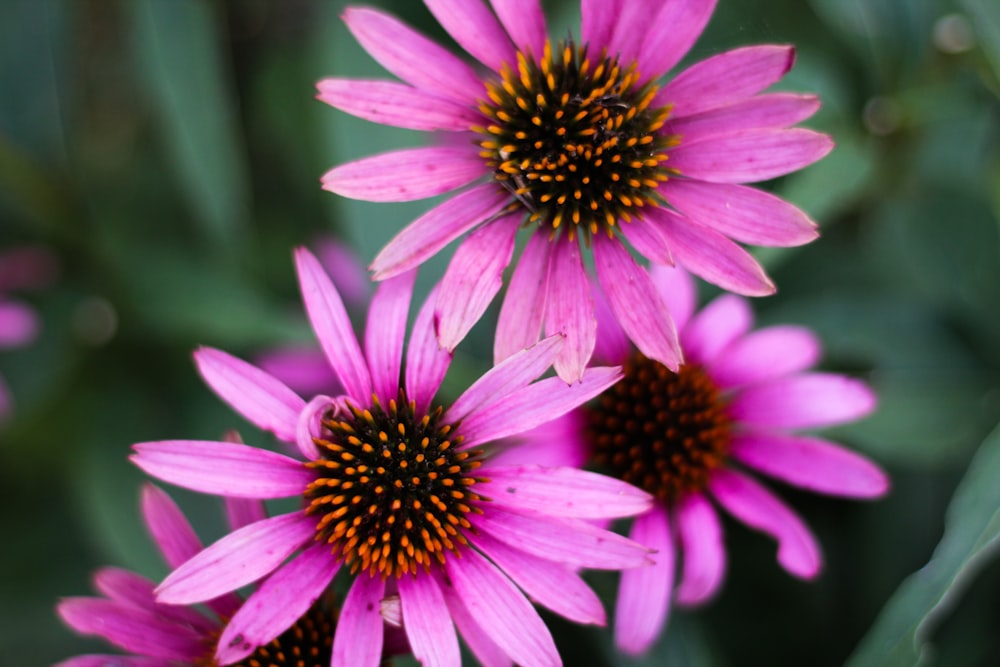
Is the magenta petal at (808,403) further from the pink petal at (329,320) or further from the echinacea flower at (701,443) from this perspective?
the pink petal at (329,320)

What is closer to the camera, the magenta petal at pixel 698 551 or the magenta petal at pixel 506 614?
the magenta petal at pixel 506 614

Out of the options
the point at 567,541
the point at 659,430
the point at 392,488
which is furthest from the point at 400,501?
the point at 659,430

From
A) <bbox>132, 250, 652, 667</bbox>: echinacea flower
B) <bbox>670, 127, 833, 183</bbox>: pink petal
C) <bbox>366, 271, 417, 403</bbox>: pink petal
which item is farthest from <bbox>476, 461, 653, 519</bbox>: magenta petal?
<bbox>670, 127, 833, 183</bbox>: pink petal

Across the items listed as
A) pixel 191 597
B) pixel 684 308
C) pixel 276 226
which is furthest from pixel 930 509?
pixel 276 226

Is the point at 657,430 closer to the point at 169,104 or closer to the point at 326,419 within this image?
the point at 326,419

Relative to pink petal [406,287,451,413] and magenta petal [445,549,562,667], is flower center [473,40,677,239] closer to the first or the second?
pink petal [406,287,451,413]

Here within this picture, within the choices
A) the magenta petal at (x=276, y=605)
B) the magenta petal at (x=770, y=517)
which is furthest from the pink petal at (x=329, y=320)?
the magenta petal at (x=770, y=517)

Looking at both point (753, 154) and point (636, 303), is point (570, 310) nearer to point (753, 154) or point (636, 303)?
point (636, 303)
